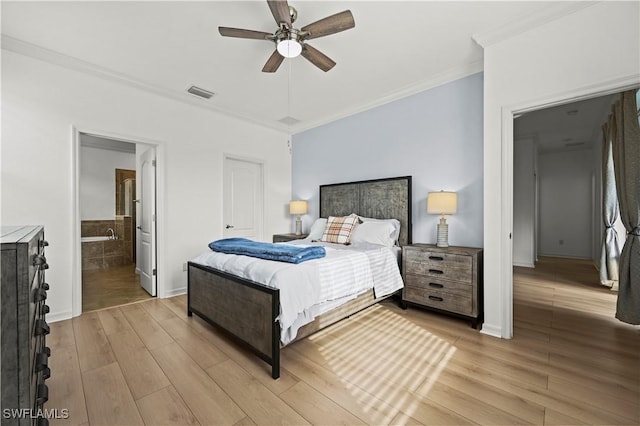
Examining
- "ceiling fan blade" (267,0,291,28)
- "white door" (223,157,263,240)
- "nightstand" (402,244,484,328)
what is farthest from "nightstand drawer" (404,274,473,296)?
"white door" (223,157,263,240)

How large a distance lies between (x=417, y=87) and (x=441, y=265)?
2.28m

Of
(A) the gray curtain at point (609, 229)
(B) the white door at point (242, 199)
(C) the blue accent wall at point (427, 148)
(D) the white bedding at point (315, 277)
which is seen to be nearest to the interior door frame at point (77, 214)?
(B) the white door at point (242, 199)

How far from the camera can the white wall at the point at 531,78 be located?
6.61 ft

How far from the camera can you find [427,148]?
3469mm

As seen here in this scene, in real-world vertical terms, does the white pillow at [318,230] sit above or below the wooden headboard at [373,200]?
below

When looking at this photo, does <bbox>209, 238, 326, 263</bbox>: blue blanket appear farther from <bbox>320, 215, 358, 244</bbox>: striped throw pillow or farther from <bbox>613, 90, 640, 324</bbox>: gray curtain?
<bbox>613, 90, 640, 324</bbox>: gray curtain

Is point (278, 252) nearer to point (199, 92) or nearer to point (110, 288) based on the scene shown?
point (199, 92)

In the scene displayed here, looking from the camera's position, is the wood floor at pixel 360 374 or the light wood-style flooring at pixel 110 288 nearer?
the wood floor at pixel 360 374

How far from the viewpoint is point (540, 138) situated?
5906 millimetres

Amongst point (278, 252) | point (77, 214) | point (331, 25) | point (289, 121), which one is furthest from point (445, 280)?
point (77, 214)

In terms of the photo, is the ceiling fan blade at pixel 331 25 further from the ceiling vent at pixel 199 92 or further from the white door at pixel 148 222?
the white door at pixel 148 222

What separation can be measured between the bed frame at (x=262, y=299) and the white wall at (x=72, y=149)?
1282mm

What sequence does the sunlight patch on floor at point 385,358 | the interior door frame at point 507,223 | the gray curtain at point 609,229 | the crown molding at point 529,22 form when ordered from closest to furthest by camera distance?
the sunlight patch on floor at point 385,358 → the crown molding at point 529,22 → the interior door frame at point 507,223 → the gray curtain at point 609,229

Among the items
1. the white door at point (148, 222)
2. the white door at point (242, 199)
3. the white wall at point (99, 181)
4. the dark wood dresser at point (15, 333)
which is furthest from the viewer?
the white wall at point (99, 181)
